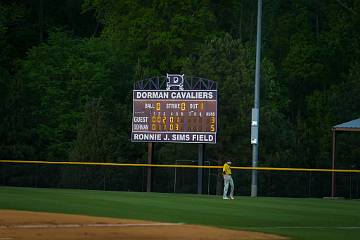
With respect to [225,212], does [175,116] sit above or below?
above

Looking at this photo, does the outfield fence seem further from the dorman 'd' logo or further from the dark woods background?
the dorman 'd' logo

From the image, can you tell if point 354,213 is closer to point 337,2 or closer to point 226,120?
point 226,120

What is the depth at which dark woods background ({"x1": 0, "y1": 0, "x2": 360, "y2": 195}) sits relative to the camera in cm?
5819

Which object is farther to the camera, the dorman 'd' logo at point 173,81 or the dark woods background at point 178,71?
the dark woods background at point 178,71

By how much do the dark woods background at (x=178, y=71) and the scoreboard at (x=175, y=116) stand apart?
604cm

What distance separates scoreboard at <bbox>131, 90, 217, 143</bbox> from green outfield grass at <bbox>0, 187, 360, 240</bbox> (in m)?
7.40

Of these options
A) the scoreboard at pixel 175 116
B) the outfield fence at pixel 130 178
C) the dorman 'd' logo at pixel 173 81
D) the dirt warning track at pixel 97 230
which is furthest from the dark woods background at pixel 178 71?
the dirt warning track at pixel 97 230

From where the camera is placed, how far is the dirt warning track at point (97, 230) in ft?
67.8

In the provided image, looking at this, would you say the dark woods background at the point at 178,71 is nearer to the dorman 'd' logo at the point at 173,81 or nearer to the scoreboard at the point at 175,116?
the scoreboard at the point at 175,116

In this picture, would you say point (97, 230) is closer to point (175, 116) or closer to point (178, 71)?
point (175, 116)

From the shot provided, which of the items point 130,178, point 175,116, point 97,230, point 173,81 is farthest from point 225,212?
point 130,178

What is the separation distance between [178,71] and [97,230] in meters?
46.5

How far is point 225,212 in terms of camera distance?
100 feet

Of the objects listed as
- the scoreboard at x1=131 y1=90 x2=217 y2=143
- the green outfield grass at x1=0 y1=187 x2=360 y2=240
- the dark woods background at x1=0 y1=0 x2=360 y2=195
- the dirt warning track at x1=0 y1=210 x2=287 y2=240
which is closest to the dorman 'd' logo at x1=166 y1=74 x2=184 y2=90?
the scoreboard at x1=131 y1=90 x2=217 y2=143
